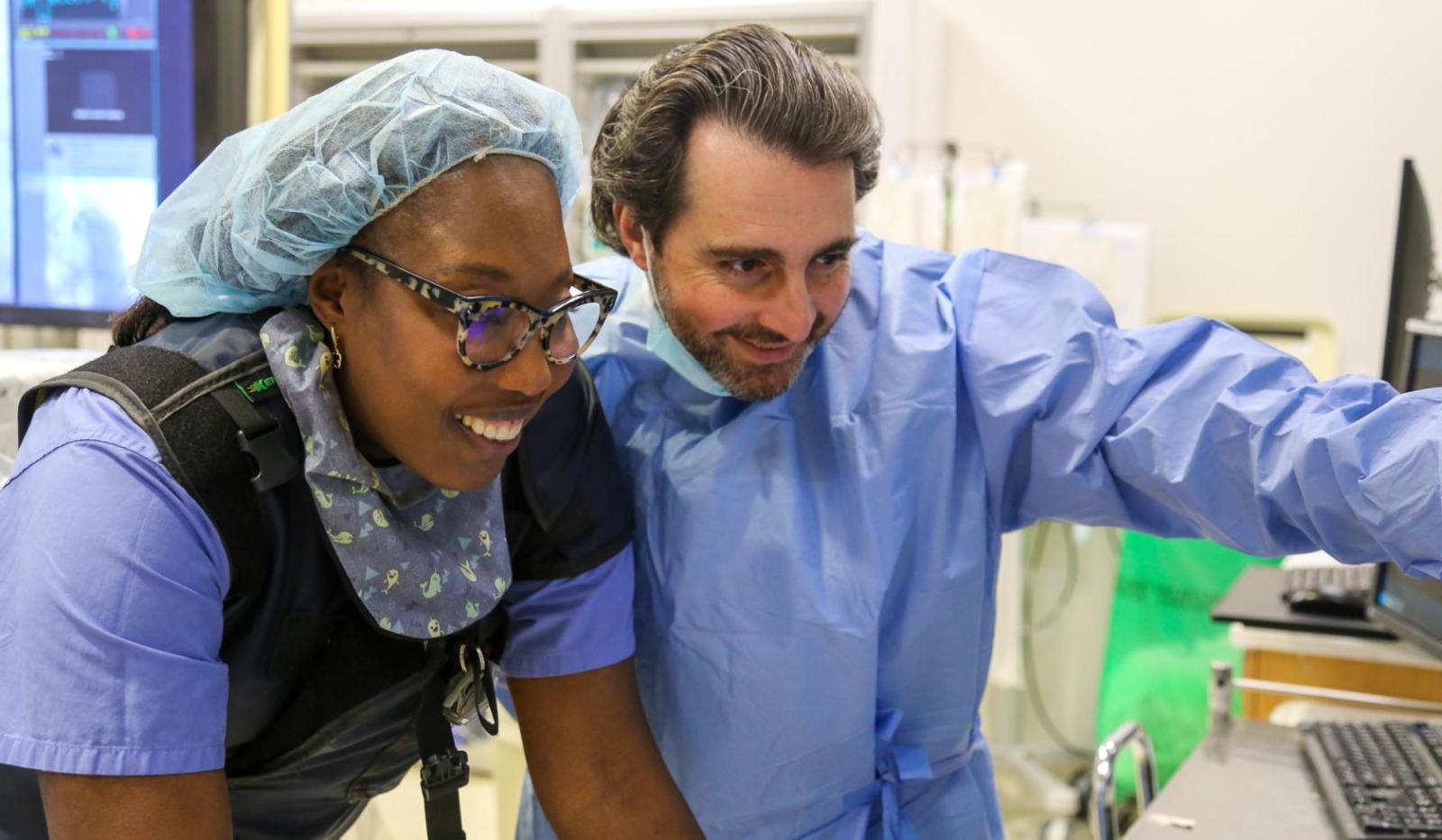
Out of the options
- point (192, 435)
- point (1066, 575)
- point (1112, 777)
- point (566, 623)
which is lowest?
point (1066, 575)

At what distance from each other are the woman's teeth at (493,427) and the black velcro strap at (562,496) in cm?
11

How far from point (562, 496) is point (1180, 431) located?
0.55 metres

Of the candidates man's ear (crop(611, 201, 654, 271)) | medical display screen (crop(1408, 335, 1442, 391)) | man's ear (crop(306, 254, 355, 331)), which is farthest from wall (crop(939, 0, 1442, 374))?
man's ear (crop(306, 254, 355, 331))

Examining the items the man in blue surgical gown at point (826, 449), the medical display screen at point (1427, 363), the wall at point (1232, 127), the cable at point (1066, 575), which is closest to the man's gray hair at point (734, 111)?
the man in blue surgical gown at point (826, 449)

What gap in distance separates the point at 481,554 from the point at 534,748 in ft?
0.79

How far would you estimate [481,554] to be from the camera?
1127 mm

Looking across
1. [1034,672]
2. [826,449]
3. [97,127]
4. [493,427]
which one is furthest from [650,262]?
[1034,672]

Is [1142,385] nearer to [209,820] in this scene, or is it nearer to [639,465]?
[639,465]

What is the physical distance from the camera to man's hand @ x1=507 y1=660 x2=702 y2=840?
124 centimetres

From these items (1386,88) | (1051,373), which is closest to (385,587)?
(1051,373)

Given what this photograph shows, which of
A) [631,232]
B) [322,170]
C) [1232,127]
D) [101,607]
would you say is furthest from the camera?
[1232,127]

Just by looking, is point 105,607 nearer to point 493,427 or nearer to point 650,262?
point 493,427

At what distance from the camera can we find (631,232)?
137cm

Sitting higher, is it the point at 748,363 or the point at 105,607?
the point at 748,363
